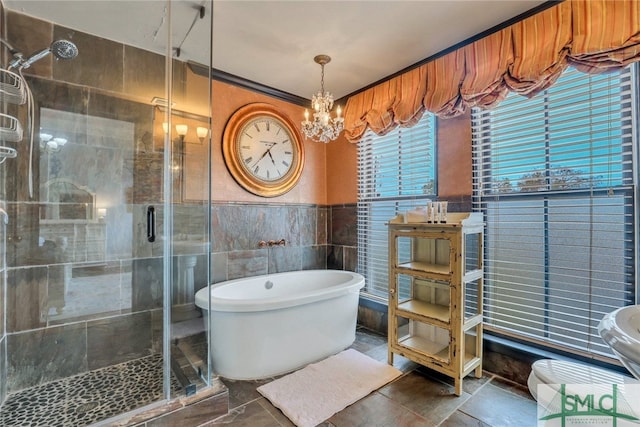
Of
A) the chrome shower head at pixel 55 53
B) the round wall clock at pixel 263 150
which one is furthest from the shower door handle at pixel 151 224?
the chrome shower head at pixel 55 53

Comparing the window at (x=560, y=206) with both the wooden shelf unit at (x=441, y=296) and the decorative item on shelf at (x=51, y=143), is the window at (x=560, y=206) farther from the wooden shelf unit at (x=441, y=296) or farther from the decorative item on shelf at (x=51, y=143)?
the decorative item on shelf at (x=51, y=143)

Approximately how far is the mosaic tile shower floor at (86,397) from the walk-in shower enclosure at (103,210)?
0.02 metres

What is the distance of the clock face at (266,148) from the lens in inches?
113

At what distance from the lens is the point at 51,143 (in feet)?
6.50

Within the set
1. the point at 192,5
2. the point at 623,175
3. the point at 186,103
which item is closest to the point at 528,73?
the point at 623,175

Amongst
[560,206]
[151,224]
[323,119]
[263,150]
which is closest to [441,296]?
[560,206]

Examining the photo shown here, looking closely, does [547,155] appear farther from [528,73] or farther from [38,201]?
[38,201]

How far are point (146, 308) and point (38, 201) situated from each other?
1.02m

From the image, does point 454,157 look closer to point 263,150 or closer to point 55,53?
point 263,150

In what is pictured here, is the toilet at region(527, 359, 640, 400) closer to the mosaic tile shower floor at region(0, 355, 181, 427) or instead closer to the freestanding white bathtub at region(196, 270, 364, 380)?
the freestanding white bathtub at region(196, 270, 364, 380)

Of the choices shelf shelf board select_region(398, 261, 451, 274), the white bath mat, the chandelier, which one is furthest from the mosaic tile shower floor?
the chandelier

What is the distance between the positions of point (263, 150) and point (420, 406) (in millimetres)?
2457

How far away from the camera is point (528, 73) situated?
1808 mm

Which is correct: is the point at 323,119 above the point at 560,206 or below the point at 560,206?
above
